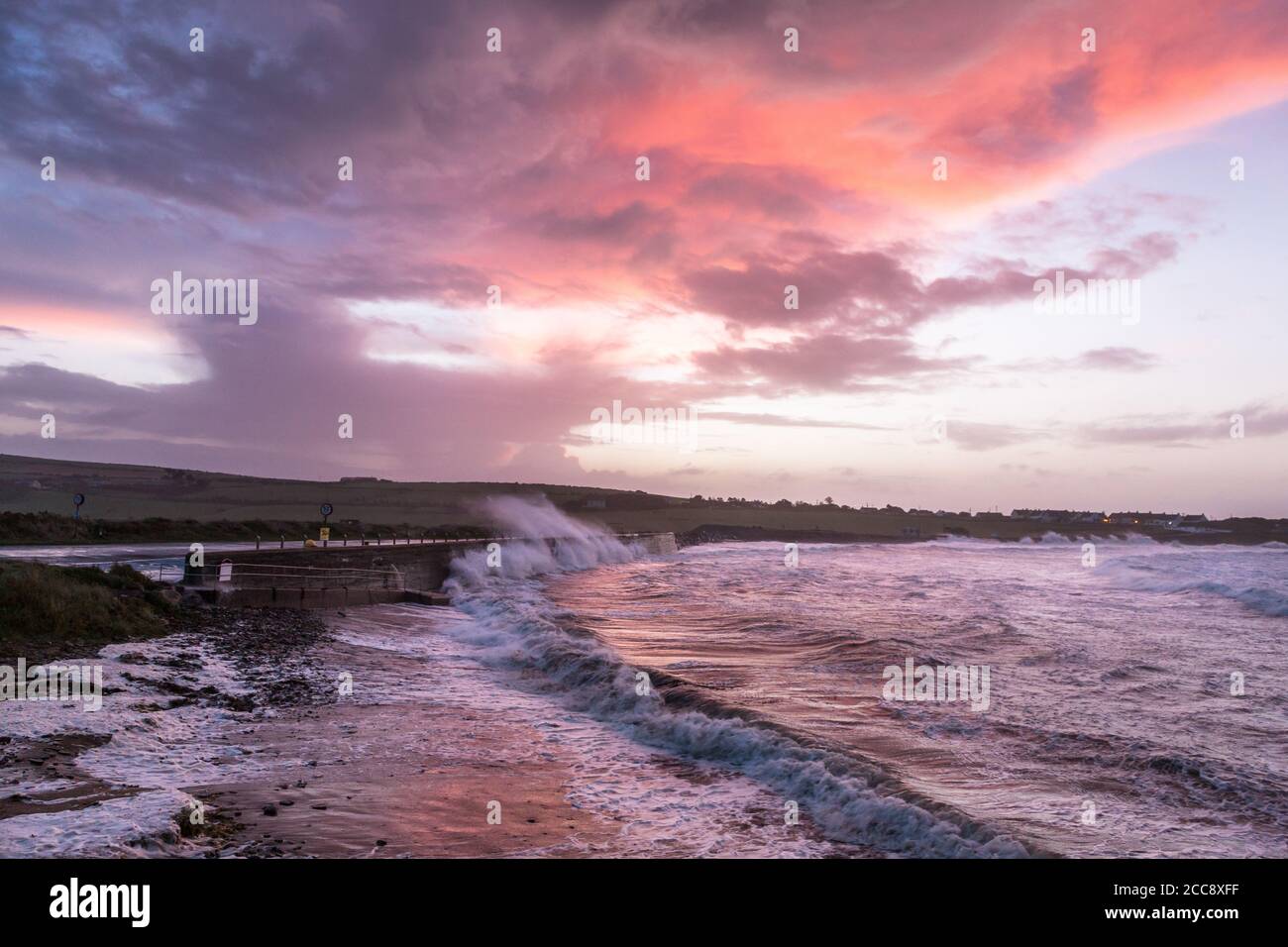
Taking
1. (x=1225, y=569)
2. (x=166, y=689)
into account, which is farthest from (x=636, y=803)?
(x=1225, y=569)

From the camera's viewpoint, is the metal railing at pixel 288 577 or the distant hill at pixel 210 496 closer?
the metal railing at pixel 288 577

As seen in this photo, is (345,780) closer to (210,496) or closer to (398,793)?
(398,793)

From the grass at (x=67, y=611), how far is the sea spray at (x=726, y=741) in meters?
7.83

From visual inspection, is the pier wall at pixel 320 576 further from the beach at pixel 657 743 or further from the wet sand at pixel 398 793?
the wet sand at pixel 398 793

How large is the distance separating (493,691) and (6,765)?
335 inches

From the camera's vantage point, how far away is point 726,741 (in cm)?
1181

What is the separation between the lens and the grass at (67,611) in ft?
48.7

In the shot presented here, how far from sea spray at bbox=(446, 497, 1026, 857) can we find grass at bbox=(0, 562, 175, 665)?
308 inches

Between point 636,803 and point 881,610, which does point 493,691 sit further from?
point 881,610

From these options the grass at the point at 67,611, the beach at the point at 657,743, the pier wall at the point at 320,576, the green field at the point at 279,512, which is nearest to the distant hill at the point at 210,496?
the green field at the point at 279,512

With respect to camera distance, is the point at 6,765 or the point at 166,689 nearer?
the point at 6,765

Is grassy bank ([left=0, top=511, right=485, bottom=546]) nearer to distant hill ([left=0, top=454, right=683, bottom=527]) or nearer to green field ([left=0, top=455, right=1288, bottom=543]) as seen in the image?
green field ([left=0, top=455, right=1288, bottom=543])

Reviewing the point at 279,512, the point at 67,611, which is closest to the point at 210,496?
the point at 279,512
